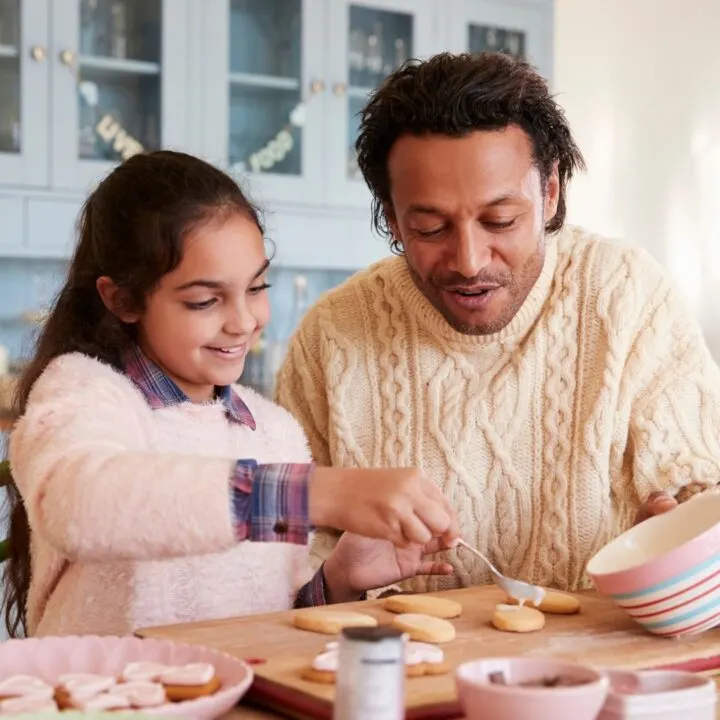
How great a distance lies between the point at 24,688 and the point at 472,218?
3.15ft

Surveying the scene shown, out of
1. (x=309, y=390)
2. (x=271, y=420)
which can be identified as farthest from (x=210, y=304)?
(x=309, y=390)

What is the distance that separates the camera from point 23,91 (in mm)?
3387

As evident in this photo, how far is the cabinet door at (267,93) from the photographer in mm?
3676

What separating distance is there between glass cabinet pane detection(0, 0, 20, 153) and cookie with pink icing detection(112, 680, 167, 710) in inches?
102

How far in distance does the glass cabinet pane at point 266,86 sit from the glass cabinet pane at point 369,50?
175mm

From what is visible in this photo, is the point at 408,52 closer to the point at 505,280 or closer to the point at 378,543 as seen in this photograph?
the point at 505,280

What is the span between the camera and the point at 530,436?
188 cm

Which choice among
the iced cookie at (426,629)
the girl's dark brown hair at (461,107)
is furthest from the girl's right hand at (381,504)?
the girl's dark brown hair at (461,107)

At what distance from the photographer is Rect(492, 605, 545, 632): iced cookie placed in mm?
1274

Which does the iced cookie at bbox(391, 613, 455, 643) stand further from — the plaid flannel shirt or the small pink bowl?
the small pink bowl

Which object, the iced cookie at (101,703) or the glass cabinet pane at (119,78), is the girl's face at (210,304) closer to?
the iced cookie at (101,703)

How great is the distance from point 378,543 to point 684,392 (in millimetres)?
545

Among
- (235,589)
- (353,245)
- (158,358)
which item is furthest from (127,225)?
(353,245)

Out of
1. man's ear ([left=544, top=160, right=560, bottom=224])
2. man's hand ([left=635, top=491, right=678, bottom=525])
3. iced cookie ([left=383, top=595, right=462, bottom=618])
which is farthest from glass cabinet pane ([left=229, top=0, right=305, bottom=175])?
iced cookie ([left=383, top=595, right=462, bottom=618])
